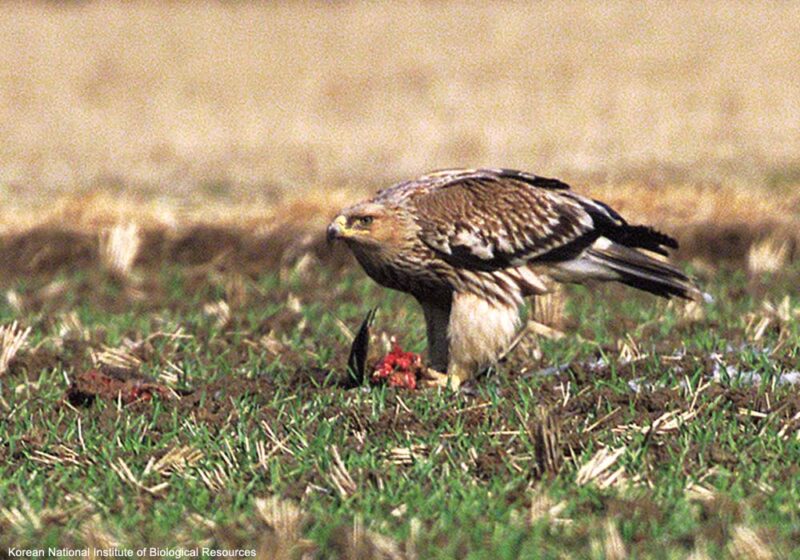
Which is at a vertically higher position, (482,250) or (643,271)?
(482,250)

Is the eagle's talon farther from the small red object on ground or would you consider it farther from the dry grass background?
the dry grass background

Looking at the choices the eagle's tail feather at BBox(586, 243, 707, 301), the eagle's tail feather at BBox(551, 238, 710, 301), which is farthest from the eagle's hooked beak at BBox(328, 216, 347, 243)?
the eagle's tail feather at BBox(586, 243, 707, 301)

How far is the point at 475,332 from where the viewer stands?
7.32 m

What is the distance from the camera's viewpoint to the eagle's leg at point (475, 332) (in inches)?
289

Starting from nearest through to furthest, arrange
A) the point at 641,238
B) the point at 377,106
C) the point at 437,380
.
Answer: the point at 437,380
the point at 641,238
the point at 377,106

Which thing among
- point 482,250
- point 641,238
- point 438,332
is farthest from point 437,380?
point 641,238

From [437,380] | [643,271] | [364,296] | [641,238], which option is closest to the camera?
[437,380]

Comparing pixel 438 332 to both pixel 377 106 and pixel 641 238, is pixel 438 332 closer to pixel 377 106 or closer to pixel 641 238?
pixel 641 238

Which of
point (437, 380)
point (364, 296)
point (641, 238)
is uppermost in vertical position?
point (641, 238)

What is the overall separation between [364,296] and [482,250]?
3046 mm

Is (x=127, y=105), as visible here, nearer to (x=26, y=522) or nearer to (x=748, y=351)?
(x=748, y=351)

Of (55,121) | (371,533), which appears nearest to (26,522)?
(371,533)

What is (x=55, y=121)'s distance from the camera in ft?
63.8

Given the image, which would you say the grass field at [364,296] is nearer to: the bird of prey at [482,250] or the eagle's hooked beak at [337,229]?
the bird of prey at [482,250]
